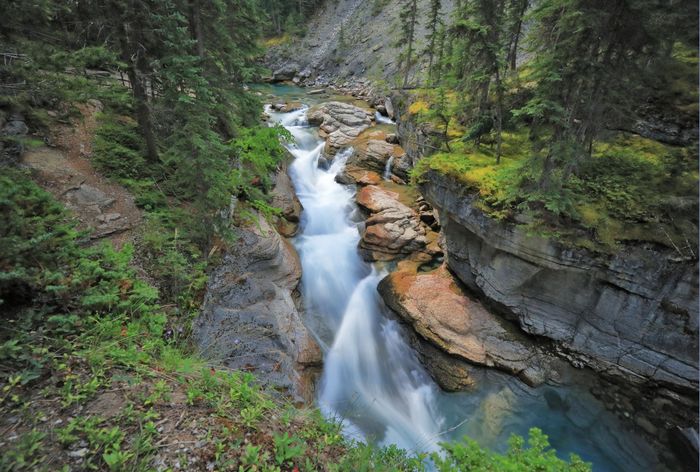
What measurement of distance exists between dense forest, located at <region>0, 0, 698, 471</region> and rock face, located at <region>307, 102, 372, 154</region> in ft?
27.2

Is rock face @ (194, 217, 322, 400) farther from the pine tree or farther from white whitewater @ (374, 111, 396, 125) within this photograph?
white whitewater @ (374, 111, 396, 125)

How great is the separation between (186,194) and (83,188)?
275 cm

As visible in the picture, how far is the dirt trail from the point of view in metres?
7.24

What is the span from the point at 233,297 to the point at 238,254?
1302 millimetres

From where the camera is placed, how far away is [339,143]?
19.8 m

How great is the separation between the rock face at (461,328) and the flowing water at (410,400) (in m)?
0.43

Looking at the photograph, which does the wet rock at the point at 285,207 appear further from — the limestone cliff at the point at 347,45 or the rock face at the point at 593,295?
the limestone cliff at the point at 347,45

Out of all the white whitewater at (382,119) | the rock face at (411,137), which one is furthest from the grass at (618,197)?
the white whitewater at (382,119)

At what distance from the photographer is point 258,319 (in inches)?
316

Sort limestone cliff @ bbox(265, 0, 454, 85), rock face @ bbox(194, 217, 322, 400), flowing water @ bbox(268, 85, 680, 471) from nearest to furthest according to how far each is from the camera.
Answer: rock face @ bbox(194, 217, 322, 400), flowing water @ bbox(268, 85, 680, 471), limestone cliff @ bbox(265, 0, 454, 85)

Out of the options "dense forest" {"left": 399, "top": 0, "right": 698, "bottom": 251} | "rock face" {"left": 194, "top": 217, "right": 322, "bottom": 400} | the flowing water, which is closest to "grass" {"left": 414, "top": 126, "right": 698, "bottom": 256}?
"dense forest" {"left": 399, "top": 0, "right": 698, "bottom": 251}

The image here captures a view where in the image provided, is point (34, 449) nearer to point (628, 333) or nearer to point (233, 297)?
point (233, 297)

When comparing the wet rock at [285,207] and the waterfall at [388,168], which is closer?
the wet rock at [285,207]

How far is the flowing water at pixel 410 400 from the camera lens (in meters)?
7.91
